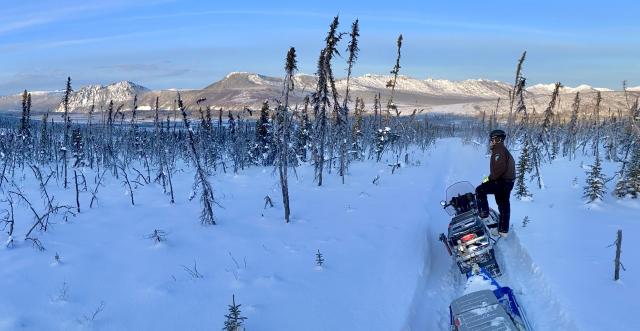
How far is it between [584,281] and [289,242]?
5.34m

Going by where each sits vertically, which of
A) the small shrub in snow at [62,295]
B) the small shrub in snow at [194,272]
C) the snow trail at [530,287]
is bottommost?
the snow trail at [530,287]

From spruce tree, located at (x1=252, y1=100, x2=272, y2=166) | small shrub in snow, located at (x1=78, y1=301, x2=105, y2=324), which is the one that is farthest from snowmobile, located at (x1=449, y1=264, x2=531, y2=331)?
spruce tree, located at (x1=252, y1=100, x2=272, y2=166)

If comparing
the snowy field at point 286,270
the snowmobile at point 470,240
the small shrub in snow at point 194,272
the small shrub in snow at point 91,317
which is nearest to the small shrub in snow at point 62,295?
the snowy field at point 286,270

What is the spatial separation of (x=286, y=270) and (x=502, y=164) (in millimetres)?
5012

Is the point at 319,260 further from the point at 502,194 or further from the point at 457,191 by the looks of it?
the point at 502,194

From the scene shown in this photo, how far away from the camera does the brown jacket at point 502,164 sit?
9.36 meters

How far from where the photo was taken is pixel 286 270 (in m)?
7.65

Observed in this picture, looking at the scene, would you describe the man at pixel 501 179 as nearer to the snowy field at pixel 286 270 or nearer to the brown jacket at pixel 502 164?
the brown jacket at pixel 502 164

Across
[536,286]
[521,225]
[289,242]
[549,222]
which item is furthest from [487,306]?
[549,222]

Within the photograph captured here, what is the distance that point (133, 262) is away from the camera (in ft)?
24.0

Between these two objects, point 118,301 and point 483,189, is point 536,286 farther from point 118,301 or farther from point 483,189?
point 118,301

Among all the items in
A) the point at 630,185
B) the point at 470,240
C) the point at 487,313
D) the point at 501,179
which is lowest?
the point at 487,313

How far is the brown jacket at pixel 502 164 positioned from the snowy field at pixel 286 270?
1602 millimetres

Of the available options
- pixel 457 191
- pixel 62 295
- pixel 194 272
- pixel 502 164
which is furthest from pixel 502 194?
pixel 62 295
